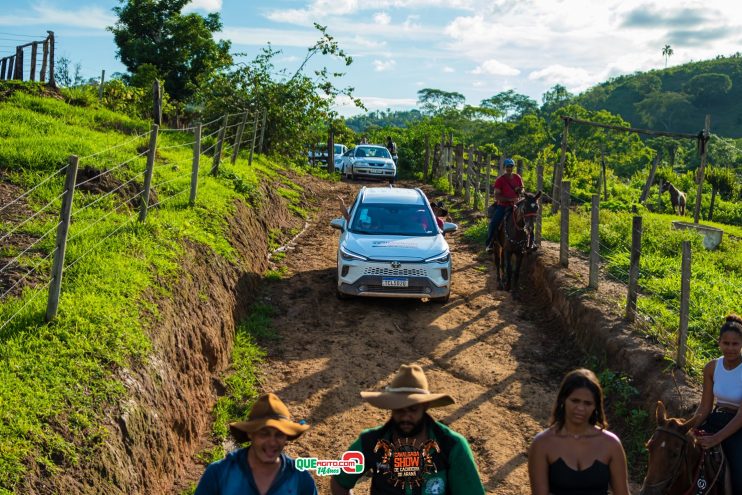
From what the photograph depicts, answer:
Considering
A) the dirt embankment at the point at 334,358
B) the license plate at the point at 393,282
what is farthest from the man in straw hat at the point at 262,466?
the license plate at the point at 393,282

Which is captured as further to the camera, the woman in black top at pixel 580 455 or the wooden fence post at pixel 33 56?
A: the wooden fence post at pixel 33 56

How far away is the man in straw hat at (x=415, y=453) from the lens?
3.78 m

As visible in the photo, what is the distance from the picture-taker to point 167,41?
37.6 meters

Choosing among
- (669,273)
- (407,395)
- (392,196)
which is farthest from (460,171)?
(407,395)

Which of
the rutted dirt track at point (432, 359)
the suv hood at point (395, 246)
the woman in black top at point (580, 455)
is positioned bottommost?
the rutted dirt track at point (432, 359)

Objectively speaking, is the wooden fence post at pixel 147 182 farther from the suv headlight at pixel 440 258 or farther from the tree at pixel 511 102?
the tree at pixel 511 102

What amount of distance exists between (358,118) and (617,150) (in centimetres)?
14775

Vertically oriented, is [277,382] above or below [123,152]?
below

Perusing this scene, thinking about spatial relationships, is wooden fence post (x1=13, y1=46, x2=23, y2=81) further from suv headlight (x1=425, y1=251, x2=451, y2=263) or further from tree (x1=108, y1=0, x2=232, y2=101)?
suv headlight (x1=425, y1=251, x2=451, y2=263)

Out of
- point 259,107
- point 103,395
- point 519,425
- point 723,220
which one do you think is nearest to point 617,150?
point 723,220

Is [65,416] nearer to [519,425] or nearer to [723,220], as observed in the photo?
[519,425]

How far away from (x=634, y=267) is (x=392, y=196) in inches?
194

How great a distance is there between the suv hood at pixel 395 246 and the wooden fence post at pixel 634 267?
3123 millimetres

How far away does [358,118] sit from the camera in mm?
196500
